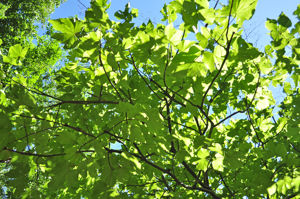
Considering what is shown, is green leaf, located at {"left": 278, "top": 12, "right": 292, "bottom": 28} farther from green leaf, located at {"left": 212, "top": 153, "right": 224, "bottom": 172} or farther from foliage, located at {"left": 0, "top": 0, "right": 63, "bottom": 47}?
foliage, located at {"left": 0, "top": 0, "right": 63, "bottom": 47}

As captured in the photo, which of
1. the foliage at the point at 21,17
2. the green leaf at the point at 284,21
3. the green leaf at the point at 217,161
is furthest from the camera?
the foliage at the point at 21,17

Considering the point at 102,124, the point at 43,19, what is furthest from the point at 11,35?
the point at 102,124

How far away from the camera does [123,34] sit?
5.07 ft

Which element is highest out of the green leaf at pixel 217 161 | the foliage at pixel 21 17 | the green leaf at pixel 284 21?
the foliage at pixel 21 17

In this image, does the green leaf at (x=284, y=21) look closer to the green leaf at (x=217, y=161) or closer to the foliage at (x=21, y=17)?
the green leaf at (x=217, y=161)

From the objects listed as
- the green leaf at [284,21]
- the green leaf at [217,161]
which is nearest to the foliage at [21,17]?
the green leaf at [217,161]

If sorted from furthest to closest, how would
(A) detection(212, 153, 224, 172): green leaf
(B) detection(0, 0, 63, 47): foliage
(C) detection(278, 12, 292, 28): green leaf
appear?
1. (B) detection(0, 0, 63, 47): foliage
2. (A) detection(212, 153, 224, 172): green leaf
3. (C) detection(278, 12, 292, 28): green leaf

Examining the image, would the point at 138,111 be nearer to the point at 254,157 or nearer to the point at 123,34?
the point at 123,34

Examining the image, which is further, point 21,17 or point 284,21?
point 21,17

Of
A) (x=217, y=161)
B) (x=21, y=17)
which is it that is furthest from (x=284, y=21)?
(x=21, y=17)

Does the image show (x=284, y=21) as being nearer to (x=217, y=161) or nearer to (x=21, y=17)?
(x=217, y=161)

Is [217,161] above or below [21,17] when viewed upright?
below

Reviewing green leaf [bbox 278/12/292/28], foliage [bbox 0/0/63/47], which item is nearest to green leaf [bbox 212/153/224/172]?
green leaf [bbox 278/12/292/28]

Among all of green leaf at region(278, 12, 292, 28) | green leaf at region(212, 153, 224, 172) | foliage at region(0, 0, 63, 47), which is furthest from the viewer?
foliage at region(0, 0, 63, 47)
